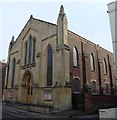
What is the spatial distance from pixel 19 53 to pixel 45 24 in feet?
25.8

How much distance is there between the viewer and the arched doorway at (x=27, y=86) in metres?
24.1

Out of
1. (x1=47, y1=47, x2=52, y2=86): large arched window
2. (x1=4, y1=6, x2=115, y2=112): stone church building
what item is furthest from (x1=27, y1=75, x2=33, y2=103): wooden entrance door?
(x1=47, y1=47, x2=52, y2=86): large arched window

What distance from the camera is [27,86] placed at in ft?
83.0

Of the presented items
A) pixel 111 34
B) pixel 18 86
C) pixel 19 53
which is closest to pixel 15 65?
pixel 19 53

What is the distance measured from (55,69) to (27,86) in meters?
7.25

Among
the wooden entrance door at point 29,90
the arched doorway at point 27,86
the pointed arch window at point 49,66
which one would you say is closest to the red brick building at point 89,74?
the pointed arch window at point 49,66

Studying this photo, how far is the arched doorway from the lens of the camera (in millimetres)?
24141

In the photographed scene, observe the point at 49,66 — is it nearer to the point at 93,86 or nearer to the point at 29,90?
the point at 29,90

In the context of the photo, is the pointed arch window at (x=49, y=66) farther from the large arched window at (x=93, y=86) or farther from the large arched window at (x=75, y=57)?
the large arched window at (x=93, y=86)

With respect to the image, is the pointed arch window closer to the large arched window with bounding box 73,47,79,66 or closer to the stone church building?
the stone church building

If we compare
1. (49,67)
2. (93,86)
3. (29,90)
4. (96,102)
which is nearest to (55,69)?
(49,67)

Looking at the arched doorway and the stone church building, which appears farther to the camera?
the arched doorway

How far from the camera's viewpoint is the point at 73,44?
77.4 ft

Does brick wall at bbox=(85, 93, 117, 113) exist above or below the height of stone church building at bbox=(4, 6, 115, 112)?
below
